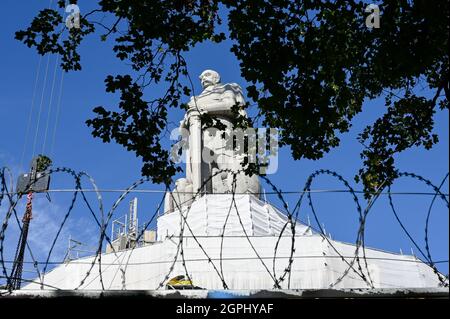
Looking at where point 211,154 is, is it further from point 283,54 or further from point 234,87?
point 283,54

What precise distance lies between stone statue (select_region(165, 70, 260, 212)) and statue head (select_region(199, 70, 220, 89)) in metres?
0.73

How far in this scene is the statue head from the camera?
30.4m

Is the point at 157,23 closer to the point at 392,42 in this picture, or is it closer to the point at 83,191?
the point at 83,191

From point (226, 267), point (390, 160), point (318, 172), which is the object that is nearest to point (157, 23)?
point (318, 172)

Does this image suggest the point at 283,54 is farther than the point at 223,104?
No

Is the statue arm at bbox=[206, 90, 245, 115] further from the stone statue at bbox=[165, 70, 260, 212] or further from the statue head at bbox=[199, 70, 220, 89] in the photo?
the statue head at bbox=[199, 70, 220, 89]

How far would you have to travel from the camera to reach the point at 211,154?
28469 mm

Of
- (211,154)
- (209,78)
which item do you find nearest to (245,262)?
(211,154)

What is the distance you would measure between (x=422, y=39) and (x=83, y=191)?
5.95 metres

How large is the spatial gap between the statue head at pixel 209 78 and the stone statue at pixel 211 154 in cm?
73

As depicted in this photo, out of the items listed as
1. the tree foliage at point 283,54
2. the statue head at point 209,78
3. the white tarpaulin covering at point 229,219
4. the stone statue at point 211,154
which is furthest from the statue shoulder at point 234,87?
the tree foliage at point 283,54

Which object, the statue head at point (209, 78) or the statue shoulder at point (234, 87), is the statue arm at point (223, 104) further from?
the statue head at point (209, 78)

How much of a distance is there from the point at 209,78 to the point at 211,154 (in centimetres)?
426

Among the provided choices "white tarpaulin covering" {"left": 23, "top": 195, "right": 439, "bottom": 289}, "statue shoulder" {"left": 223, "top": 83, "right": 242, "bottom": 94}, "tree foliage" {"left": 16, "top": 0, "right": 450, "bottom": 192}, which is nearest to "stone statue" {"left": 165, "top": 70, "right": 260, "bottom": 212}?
"statue shoulder" {"left": 223, "top": 83, "right": 242, "bottom": 94}
